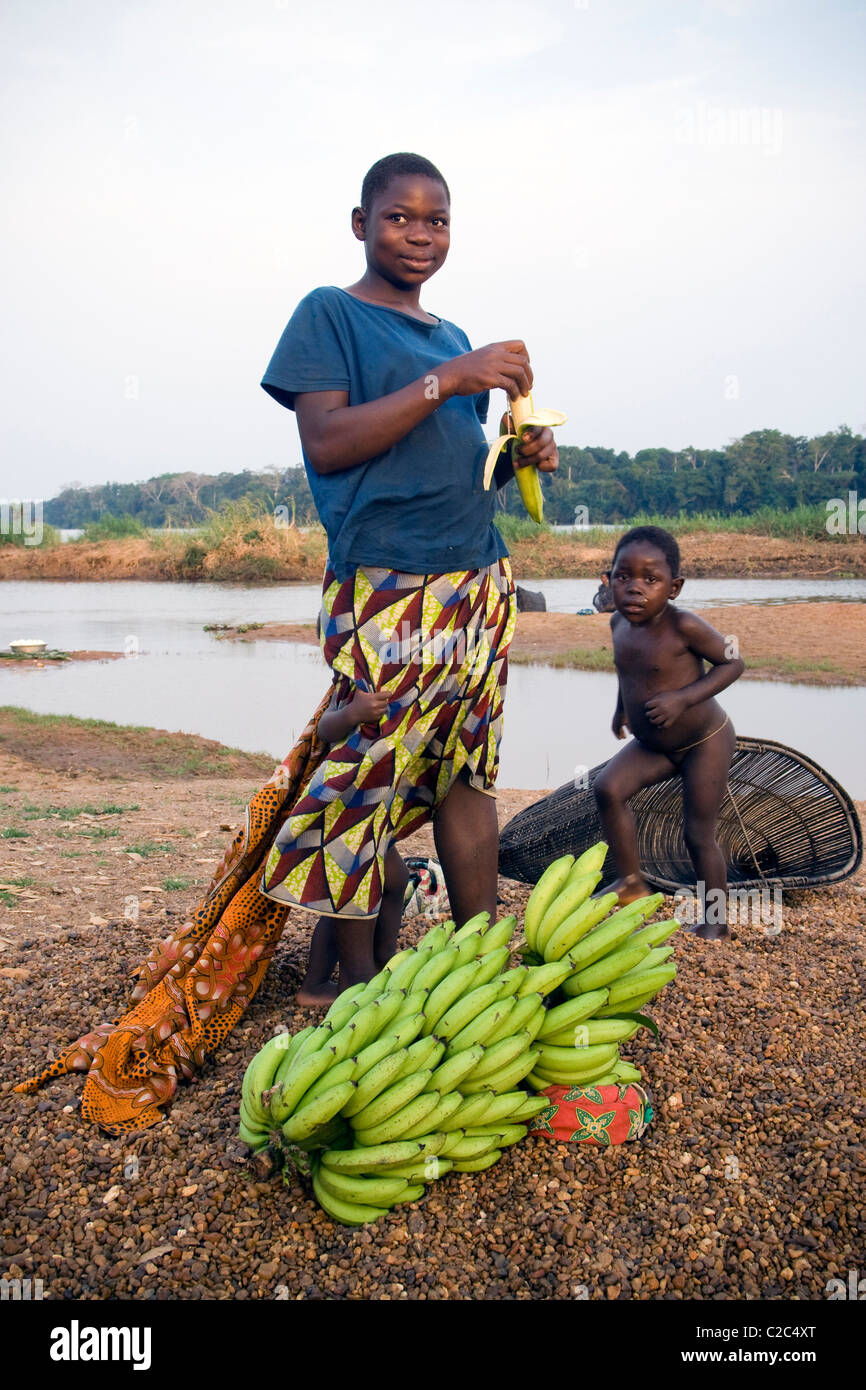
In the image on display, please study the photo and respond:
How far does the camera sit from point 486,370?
88.2 inches

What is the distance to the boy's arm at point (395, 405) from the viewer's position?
2.25m

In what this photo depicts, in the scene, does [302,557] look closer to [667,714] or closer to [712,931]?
[667,714]

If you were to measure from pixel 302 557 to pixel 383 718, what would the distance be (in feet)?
78.4

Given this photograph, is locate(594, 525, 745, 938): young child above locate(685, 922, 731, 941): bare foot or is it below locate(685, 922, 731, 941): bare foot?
above

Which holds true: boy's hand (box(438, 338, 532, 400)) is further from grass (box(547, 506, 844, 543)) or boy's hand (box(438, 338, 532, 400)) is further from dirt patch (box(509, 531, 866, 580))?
grass (box(547, 506, 844, 543))

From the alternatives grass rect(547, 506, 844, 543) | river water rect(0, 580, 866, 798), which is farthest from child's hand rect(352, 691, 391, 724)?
grass rect(547, 506, 844, 543)

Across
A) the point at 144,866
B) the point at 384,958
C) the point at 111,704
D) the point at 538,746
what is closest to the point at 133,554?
the point at 111,704

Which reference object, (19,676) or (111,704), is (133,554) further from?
(111,704)

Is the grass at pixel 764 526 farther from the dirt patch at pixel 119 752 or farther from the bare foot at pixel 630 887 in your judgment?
the bare foot at pixel 630 887

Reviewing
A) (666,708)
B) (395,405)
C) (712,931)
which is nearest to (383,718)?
(395,405)

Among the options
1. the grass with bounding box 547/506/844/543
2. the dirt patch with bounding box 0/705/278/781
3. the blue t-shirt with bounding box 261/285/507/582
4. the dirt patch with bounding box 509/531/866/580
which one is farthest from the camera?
the grass with bounding box 547/506/844/543

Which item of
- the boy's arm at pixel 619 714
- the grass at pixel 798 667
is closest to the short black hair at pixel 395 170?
the boy's arm at pixel 619 714

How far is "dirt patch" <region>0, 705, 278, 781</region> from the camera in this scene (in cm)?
799

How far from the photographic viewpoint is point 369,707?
2.42m
